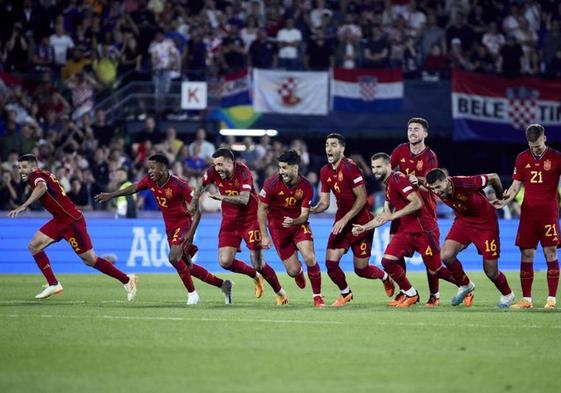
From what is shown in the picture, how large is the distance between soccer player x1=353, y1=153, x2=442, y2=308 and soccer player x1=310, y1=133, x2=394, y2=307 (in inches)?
13.2

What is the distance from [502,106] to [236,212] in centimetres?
1596

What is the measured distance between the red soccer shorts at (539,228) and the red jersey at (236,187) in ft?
12.0

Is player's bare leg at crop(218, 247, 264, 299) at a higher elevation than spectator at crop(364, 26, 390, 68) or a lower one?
lower

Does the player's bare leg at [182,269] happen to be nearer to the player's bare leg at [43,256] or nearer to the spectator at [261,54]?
the player's bare leg at [43,256]

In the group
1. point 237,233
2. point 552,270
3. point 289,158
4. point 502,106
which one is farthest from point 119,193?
point 502,106

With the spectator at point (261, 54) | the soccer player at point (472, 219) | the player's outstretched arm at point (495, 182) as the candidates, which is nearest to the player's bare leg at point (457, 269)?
the soccer player at point (472, 219)

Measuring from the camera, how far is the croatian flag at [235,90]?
30609 mm

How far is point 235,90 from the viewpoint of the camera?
30.7 meters

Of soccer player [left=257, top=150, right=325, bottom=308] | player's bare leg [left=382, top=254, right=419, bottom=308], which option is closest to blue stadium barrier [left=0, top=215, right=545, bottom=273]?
soccer player [left=257, top=150, right=325, bottom=308]

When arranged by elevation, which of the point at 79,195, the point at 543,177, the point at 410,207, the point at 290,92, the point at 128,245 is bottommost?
the point at 128,245

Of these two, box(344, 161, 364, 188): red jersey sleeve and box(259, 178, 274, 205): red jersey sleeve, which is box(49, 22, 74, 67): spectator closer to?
box(259, 178, 274, 205): red jersey sleeve

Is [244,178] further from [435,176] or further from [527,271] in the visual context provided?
[527,271]

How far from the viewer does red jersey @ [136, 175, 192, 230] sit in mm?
17516

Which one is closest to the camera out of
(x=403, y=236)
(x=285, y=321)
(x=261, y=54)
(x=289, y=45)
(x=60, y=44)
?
(x=285, y=321)
